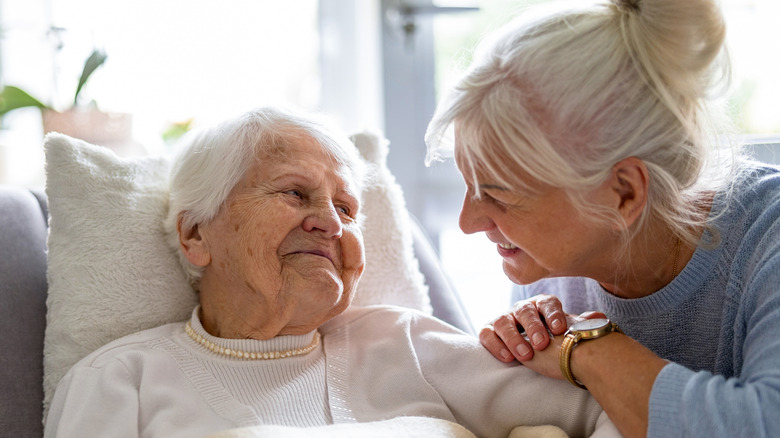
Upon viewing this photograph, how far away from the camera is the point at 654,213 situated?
1346 millimetres

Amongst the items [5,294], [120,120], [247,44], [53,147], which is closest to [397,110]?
[247,44]

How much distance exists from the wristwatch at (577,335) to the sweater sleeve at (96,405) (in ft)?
2.65

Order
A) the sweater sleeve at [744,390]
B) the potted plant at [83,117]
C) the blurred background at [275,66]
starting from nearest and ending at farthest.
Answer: the sweater sleeve at [744,390] < the potted plant at [83,117] < the blurred background at [275,66]

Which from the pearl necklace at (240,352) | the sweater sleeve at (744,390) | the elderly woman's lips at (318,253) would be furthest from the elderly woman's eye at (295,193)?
the sweater sleeve at (744,390)

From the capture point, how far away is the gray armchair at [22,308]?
57.1 inches

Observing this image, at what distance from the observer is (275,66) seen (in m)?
3.26

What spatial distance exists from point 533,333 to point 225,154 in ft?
2.46

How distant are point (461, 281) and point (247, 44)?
4.84 feet

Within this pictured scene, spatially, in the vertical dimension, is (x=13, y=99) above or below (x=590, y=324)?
above

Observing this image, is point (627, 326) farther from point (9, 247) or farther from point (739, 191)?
point (9, 247)

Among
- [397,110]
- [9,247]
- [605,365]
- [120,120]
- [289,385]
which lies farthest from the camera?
[397,110]

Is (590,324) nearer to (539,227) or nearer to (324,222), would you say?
(539,227)

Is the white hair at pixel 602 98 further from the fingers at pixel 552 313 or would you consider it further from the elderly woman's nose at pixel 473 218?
the fingers at pixel 552 313

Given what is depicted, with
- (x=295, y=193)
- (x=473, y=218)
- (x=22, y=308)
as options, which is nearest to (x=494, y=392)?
(x=473, y=218)
